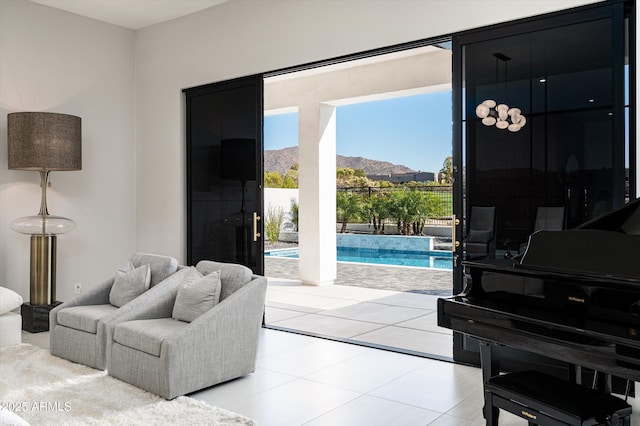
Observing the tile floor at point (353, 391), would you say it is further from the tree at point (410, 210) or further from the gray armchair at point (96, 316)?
the tree at point (410, 210)

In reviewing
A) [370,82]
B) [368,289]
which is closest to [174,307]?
[368,289]

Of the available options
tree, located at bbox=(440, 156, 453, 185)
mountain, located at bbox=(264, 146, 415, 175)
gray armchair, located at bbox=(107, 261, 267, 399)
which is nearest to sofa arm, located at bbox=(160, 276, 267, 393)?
gray armchair, located at bbox=(107, 261, 267, 399)

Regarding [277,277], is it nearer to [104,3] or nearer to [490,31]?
[104,3]

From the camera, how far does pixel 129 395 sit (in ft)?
11.2

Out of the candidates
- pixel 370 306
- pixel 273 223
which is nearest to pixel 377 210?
pixel 273 223

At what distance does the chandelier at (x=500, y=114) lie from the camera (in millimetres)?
3887

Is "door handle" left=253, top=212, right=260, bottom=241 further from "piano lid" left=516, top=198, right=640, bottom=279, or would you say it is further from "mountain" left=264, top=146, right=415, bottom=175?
"mountain" left=264, top=146, right=415, bottom=175

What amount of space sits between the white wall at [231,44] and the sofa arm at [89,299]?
1.67 m

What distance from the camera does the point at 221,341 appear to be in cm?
364

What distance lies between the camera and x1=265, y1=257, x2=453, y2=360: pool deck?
516 cm

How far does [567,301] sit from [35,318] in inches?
187

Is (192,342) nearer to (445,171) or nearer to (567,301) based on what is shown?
(567,301)

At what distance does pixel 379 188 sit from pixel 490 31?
35.7 feet

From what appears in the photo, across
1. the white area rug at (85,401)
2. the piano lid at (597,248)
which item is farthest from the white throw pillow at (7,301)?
the piano lid at (597,248)
